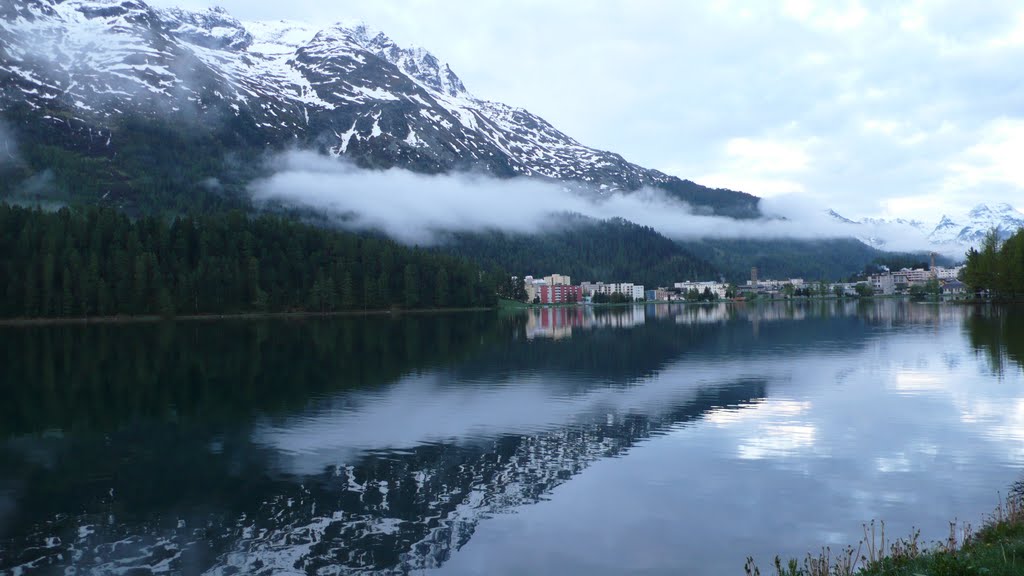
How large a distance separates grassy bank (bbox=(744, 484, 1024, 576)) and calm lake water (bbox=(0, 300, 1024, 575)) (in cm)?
109

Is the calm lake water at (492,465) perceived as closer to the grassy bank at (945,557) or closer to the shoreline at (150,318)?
the grassy bank at (945,557)

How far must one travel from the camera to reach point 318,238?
638 feet

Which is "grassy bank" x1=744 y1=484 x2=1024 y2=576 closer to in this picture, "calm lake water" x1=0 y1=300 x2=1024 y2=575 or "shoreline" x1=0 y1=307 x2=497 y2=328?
"calm lake water" x1=0 y1=300 x2=1024 y2=575

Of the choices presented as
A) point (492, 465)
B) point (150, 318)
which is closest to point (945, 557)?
point (492, 465)

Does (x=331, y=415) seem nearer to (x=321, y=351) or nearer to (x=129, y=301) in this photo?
(x=321, y=351)

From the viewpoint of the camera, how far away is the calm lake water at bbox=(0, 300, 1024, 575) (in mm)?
16875

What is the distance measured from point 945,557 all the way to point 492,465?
14033 millimetres

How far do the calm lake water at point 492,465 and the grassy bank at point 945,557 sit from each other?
1086mm

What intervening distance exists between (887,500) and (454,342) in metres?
62.1

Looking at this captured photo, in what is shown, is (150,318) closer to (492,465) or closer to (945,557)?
(492,465)

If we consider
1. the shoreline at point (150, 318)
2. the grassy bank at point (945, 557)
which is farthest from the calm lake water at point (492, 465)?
the shoreline at point (150, 318)

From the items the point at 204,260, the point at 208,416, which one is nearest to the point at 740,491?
the point at 208,416

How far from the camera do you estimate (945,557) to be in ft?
41.7

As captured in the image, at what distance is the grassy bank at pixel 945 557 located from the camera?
11.9 meters
